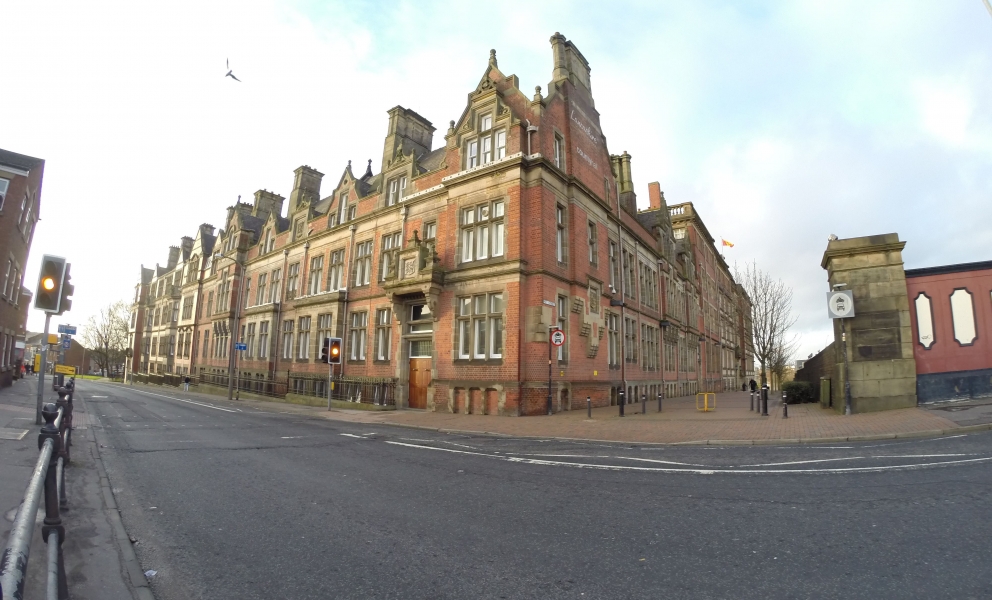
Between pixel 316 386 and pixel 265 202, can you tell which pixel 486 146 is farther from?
pixel 265 202

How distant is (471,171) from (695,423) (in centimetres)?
1360

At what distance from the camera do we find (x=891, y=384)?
579 inches

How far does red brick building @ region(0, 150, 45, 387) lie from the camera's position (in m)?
21.1

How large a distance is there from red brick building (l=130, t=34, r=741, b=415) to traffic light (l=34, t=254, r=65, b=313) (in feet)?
41.0

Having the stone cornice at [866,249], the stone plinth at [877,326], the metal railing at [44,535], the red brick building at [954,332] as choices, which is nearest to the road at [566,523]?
the metal railing at [44,535]

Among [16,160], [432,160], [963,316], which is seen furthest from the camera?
[432,160]

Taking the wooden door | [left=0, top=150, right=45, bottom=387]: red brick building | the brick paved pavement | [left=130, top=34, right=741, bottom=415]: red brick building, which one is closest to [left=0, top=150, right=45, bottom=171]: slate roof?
[left=0, top=150, right=45, bottom=387]: red brick building

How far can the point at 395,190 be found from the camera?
27531 mm

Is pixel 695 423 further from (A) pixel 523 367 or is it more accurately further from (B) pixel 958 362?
(B) pixel 958 362

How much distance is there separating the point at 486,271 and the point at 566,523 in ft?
51.5

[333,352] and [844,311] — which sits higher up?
[844,311]

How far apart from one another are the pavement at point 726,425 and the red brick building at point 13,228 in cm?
1652

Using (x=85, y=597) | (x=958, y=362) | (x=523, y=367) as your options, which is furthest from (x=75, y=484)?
(x=958, y=362)

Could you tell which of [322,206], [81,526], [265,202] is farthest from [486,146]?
[265,202]
